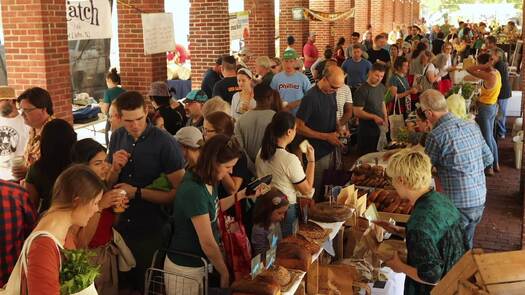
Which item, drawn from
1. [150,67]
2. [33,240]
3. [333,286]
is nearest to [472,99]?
[150,67]

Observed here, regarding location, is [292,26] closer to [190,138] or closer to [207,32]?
[207,32]

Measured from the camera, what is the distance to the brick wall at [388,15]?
102 feet

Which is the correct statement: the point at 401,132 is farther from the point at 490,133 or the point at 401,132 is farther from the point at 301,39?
the point at 301,39

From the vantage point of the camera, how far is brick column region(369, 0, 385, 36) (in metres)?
27.8

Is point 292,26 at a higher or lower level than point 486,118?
higher

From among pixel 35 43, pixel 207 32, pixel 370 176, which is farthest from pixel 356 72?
pixel 35 43

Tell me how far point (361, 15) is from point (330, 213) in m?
21.5

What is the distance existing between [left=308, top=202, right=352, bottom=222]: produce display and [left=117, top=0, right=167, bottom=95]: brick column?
559 cm

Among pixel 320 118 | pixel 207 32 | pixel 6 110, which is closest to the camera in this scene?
pixel 6 110

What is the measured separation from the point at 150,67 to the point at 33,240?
728 cm

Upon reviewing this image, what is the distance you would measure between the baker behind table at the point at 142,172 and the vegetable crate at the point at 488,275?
2841 millimetres

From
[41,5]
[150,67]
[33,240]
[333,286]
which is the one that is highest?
[41,5]

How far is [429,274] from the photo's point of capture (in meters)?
3.35

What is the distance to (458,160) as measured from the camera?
4.77m
